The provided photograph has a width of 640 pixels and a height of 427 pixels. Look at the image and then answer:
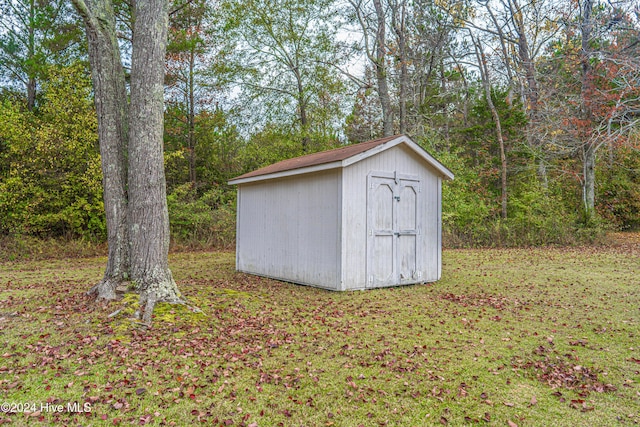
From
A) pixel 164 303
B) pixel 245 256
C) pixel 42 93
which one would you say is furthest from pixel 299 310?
pixel 42 93

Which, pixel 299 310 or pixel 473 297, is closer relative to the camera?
pixel 299 310

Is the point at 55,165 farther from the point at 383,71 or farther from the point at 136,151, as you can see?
the point at 383,71

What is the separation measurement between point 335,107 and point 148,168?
1396 centimetres

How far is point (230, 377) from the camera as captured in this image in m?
3.40

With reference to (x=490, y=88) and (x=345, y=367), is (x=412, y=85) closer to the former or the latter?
(x=490, y=88)

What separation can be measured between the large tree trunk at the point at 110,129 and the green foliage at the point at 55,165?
7.45 metres

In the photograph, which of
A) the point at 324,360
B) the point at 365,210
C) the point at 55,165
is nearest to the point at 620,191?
the point at 365,210

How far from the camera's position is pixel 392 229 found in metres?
7.49

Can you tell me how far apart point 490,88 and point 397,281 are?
14702 mm

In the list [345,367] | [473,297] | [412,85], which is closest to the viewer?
[345,367]

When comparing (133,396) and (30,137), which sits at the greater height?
(30,137)

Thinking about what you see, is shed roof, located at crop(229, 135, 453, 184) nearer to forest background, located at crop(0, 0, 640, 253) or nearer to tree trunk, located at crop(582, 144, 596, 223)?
forest background, located at crop(0, 0, 640, 253)

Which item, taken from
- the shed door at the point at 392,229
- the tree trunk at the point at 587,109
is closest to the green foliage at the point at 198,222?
the shed door at the point at 392,229

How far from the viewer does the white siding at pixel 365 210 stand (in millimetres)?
6902
